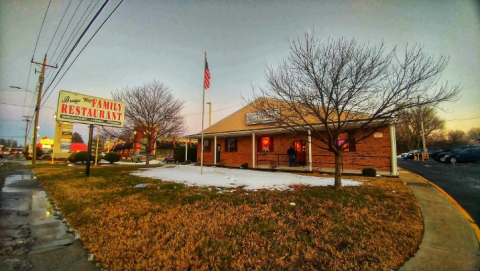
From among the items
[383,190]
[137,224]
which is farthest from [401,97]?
[137,224]

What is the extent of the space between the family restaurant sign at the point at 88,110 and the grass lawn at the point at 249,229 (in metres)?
6.92

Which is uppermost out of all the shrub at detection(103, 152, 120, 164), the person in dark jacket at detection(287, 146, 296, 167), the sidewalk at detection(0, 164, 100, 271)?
the person in dark jacket at detection(287, 146, 296, 167)

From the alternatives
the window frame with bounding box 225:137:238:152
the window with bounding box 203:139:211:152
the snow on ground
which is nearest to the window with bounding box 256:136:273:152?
the window frame with bounding box 225:137:238:152

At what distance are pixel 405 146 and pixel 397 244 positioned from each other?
53.0 m

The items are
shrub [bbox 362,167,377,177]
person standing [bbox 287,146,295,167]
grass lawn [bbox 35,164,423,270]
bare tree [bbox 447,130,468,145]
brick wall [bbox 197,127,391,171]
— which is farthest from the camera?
bare tree [bbox 447,130,468,145]

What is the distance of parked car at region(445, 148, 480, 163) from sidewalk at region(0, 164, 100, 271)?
87.0 feet

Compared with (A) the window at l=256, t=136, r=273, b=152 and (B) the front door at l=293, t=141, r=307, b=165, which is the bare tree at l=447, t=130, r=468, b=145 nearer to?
(B) the front door at l=293, t=141, r=307, b=165

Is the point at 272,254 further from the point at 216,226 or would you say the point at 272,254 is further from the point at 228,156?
the point at 228,156

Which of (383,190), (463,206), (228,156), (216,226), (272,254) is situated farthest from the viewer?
(228,156)

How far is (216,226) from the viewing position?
390 centimetres

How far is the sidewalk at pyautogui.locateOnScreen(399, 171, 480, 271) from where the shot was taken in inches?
112

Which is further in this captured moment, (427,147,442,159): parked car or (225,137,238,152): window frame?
(427,147,442,159): parked car

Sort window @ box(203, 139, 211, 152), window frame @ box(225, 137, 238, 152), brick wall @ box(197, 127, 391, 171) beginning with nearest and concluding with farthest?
1. brick wall @ box(197, 127, 391, 171)
2. window frame @ box(225, 137, 238, 152)
3. window @ box(203, 139, 211, 152)

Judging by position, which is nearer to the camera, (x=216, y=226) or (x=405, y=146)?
(x=216, y=226)
